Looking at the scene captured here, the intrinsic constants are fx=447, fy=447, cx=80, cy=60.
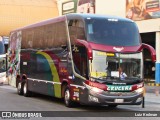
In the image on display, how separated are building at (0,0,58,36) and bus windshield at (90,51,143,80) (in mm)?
52671

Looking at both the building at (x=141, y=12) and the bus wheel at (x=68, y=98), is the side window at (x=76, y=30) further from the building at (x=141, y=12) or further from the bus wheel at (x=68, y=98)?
the building at (x=141, y=12)

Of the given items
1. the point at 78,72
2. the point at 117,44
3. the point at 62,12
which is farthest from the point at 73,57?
the point at 62,12

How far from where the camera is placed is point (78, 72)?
1694cm

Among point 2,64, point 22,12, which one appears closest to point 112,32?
point 2,64

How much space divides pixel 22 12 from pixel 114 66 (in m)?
55.2

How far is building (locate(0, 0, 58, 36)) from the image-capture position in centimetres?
6831

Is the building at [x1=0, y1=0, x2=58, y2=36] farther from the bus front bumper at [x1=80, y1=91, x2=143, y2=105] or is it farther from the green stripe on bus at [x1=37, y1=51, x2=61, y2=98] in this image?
the bus front bumper at [x1=80, y1=91, x2=143, y2=105]

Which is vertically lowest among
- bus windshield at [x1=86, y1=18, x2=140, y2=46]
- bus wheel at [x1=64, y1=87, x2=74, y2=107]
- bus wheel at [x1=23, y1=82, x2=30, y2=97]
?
bus wheel at [x1=23, y1=82, x2=30, y2=97]

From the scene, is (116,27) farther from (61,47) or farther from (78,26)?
(61,47)

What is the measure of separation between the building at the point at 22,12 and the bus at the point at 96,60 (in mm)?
49586

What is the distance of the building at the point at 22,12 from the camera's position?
224ft

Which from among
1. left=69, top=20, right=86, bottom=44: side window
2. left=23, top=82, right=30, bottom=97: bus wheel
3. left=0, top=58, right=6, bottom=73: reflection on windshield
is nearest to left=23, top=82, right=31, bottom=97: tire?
left=23, top=82, right=30, bottom=97: bus wheel

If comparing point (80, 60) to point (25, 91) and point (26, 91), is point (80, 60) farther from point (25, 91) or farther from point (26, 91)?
point (25, 91)

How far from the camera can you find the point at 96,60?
16.2 m
